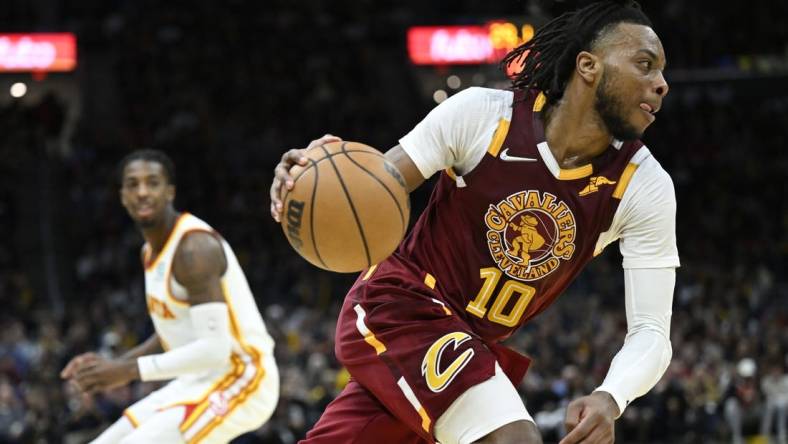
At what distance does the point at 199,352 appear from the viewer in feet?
17.6

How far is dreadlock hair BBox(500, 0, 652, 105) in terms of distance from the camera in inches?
150

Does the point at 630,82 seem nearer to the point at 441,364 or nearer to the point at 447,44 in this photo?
the point at 441,364

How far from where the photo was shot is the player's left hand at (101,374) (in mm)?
5211

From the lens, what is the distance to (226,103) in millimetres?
18828

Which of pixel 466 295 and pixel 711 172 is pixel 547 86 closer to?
pixel 466 295

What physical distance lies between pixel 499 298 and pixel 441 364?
0.39 meters

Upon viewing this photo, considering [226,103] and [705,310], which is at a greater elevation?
[226,103]

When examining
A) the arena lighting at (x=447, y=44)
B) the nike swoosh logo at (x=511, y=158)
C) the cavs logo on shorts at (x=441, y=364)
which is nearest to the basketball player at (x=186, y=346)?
the cavs logo on shorts at (x=441, y=364)

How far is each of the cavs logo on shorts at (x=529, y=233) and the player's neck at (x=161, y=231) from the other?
2.46 meters

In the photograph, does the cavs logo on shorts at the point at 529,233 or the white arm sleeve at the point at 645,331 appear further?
the cavs logo on shorts at the point at 529,233

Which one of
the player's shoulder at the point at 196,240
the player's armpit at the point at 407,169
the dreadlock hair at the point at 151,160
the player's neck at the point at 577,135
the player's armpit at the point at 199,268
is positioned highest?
the dreadlock hair at the point at 151,160

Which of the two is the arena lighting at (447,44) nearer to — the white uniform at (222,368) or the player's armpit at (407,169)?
the white uniform at (222,368)

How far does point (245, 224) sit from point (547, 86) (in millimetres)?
12504

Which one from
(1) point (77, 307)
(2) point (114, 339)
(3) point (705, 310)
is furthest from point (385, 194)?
(3) point (705, 310)
